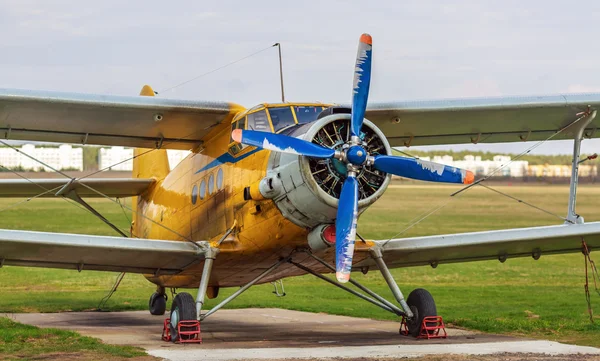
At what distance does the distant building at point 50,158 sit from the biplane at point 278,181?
28604mm

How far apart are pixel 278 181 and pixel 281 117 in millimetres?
1239

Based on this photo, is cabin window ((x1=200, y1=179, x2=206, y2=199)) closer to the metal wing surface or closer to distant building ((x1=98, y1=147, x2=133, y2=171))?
the metal wing surface

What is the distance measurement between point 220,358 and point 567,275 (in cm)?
1888

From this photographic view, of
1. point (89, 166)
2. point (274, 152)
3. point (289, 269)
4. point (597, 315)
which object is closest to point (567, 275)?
point (597, 315)

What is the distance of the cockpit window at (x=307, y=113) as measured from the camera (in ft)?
43.0

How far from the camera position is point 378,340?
1372 centimetres

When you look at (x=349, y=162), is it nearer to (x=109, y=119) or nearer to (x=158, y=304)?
(x=109, y=119)

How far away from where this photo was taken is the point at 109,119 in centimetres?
1434

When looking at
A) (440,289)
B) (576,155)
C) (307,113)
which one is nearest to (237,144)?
(307,113)

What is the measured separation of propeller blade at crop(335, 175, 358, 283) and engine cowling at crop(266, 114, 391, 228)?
19 centimetres

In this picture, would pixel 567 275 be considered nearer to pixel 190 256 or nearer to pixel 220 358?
pixel 190 256

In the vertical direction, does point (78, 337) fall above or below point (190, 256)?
below

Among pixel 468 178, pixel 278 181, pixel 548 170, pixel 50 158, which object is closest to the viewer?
pixel 468 178

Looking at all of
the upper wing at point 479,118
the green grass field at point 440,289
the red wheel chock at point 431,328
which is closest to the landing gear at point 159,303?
the green grass field at point 440,289
